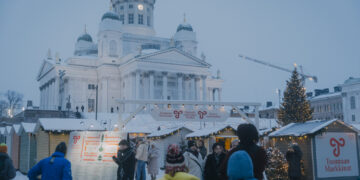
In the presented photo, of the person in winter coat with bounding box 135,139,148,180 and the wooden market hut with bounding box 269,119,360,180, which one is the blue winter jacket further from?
the wooden market hut with bounding box 269,119,360,180

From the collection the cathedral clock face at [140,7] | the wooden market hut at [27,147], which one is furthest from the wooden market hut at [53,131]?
the cathedral clock face at [140,7]

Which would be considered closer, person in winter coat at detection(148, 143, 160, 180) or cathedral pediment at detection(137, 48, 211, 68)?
person in winter coat at detection(148, 143, 160, 180)

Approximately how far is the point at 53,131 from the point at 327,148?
1194cm

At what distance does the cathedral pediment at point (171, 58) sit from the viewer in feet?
199

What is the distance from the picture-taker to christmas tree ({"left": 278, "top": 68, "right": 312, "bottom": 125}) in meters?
32.6

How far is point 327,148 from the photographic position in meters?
15.2

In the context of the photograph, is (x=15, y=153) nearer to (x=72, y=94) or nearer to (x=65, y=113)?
(x=65, y=113)

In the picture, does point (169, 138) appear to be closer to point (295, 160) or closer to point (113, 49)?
point (295, 160)

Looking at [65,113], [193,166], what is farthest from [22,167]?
[65,113]

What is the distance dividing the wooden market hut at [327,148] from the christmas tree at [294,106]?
16.8 metres

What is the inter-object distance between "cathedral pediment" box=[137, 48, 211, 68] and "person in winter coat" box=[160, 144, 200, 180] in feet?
181

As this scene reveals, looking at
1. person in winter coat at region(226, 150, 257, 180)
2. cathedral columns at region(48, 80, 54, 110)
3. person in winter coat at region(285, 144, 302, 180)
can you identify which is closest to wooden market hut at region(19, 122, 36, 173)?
person in winter coat at region(285, 144, 302, 180)

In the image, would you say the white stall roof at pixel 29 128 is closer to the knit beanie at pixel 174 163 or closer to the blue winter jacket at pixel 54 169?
the blue winter jacket at pixel 54 169

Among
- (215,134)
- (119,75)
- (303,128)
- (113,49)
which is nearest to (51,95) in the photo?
(119,75)
